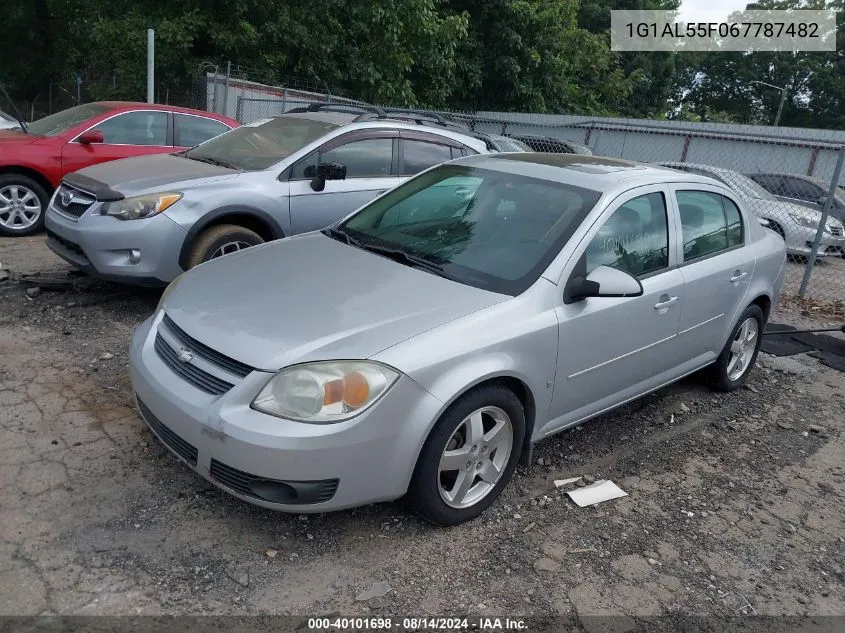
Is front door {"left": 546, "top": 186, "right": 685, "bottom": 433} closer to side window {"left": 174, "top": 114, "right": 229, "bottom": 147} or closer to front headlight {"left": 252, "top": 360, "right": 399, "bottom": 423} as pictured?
front headlight {"left": 252, "top": 360, "right": 399, "bottom": 423}

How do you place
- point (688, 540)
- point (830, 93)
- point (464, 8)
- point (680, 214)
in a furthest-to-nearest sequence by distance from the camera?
point (830, 93)
point (464, 8)
point (680, 214)
point (688, 540)

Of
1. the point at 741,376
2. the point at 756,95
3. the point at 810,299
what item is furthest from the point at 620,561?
the point at 756,95

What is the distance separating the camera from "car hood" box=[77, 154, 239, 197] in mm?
5438

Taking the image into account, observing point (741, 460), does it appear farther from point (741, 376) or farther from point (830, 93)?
point (830, 93)

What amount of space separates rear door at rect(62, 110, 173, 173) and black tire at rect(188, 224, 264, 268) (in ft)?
10.1

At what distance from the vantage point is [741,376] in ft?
18.0

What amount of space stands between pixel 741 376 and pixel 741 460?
1.23 metres

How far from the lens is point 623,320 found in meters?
3.89

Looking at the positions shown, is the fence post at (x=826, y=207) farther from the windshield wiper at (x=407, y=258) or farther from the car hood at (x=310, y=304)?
the car hood at (x=310, y=304)

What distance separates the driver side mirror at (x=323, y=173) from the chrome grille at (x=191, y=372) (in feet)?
8.64

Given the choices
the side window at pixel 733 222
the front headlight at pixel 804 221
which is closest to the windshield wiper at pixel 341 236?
the side window at pixel 733 222

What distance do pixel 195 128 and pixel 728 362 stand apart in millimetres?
6416

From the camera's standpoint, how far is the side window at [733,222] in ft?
16.2

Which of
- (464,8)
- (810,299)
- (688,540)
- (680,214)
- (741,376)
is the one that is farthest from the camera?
(464,8)
